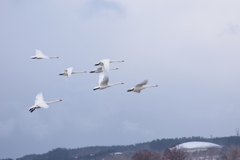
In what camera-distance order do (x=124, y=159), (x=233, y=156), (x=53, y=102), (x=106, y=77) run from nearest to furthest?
(x=106, y=77), (x=53, y=102), (x=233, y=156), (x=124, y=159)

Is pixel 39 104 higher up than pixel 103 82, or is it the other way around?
pixel 103 82

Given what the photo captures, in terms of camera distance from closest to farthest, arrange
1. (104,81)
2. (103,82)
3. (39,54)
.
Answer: (104,81) → (103,82) → (39,54)

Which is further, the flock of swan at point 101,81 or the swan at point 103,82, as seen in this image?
the swan at point 103,82

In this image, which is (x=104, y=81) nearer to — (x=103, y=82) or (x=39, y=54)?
(x=103, y=82)

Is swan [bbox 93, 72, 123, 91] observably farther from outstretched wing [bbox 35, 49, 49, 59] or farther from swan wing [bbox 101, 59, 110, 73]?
outstretched wing [bbox 35, 49, 49, 59]

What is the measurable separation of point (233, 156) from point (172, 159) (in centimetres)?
1051

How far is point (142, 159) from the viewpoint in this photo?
3374 inches

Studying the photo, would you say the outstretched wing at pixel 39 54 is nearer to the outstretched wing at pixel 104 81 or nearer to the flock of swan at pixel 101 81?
the flock of swan at pixel 101 81

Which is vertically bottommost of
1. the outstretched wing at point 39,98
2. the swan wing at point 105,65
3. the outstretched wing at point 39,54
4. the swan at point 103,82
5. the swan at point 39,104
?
the swan at point 39,104

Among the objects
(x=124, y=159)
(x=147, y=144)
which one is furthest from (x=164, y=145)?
(x=124, y=159)

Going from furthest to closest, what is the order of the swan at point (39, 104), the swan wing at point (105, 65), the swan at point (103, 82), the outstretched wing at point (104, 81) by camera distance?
the swan at point (103, 82) → the outstretched wing at point (104, 81) → the swan wing at point (105, 65) → the swan at point (39, 104)

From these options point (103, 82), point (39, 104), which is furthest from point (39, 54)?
point (39, 104)

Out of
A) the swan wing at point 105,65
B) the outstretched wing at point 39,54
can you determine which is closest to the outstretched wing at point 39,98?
the swan wing at point 105,65

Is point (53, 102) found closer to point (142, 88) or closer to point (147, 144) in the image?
point (142, 88)
